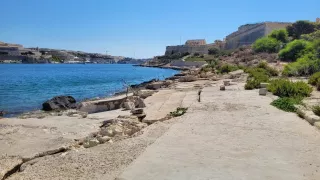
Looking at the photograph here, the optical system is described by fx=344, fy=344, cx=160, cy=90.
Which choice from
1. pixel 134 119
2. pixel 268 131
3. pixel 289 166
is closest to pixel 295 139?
pixel 268 131

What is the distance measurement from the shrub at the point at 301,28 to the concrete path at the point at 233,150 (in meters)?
56.1

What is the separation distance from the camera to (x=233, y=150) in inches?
257

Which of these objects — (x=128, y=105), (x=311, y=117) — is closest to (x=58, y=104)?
(x=128, y=105)

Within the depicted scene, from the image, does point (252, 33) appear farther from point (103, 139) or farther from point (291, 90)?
point (103, 139)

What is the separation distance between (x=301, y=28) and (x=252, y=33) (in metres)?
24.7

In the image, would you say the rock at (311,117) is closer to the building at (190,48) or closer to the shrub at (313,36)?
the shrub at (313,36)

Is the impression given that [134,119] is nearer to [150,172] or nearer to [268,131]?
[268,131]

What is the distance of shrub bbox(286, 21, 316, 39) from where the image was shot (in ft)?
200

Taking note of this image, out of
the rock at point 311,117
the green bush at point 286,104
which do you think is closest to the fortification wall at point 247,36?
the green bush at point 286,104

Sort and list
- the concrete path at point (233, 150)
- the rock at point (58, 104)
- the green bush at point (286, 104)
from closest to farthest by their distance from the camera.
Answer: the concrete path at point (233, 150) < the green bush at point (286, 104) < the rock at point (58, 104)

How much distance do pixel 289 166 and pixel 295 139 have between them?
1.96m

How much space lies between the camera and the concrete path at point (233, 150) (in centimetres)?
523

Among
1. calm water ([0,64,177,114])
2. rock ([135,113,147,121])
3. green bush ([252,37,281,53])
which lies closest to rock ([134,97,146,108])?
rock ([135,113,147,121])

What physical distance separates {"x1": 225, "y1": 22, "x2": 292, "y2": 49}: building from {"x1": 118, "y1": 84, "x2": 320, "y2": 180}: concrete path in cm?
7085
